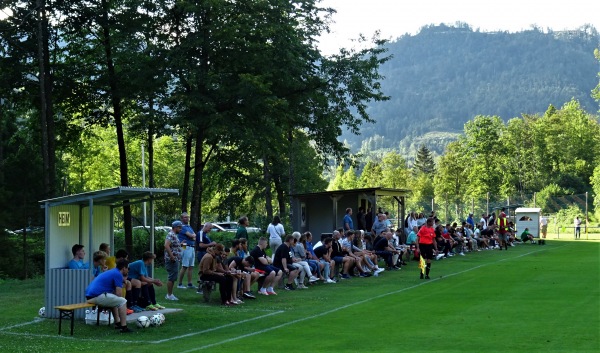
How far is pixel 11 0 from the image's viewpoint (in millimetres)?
27938

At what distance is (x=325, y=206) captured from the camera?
33.4 metres

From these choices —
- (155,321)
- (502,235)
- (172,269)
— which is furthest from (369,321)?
(502,235)

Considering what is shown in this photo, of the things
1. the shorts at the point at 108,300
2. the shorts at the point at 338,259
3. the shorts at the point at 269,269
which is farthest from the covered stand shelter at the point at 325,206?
the shorts at the point at 108,300

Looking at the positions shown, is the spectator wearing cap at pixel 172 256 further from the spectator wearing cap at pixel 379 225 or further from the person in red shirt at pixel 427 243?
the spectator wearing cap at pixel 379 225

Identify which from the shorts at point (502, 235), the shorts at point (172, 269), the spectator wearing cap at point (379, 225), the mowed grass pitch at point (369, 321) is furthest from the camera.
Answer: the shorts at point (502, 235)

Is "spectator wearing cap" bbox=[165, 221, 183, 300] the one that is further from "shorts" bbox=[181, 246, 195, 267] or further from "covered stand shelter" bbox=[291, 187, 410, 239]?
"covered stand shelter" bbox=[291, 187, 410, 239]

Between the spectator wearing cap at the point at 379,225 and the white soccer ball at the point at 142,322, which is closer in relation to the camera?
the white soccer ball at the point at 142,322

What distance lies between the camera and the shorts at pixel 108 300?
13.0m

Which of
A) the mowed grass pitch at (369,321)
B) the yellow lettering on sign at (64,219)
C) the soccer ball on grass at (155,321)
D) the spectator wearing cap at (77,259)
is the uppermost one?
the yellow lettering on sign at (64,219)

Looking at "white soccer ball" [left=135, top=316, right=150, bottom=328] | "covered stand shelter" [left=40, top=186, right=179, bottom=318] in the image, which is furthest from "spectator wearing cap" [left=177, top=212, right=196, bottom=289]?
"white soccer ball" [left=135, top=316, right=150, bottom=328]

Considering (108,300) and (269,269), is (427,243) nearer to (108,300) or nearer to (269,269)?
(269,269)

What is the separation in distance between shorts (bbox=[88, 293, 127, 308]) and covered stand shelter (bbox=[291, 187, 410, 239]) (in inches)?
775

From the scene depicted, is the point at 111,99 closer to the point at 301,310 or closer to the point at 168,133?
the point at 168,133

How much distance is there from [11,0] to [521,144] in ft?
252
